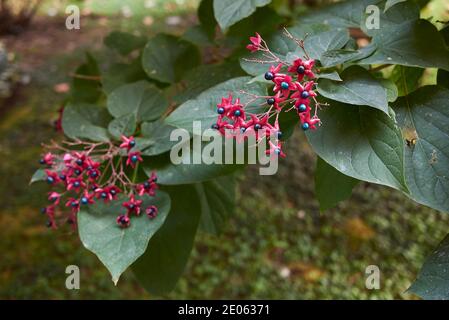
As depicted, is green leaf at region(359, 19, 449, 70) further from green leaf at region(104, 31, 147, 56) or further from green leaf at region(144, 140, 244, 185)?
green leaf at region(104, 31, 147, 56)

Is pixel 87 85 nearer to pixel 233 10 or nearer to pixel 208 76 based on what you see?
pixel 208 76

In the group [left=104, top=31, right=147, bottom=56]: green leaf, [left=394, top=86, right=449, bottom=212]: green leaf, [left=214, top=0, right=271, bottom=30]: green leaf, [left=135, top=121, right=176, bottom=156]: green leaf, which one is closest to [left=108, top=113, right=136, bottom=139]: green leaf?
[left=135, top=121, right=176, bottom=156]: green leaf

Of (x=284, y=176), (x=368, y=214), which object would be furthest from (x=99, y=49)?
(x=368, y=214)

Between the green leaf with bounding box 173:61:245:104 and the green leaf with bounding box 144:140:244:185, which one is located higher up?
the green leaf with bounding box 173:61:245:104

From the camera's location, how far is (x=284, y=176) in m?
2.05

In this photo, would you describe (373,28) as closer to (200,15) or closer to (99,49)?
(200,15)

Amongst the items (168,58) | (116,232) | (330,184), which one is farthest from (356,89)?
(168,58)

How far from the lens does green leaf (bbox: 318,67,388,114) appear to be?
0.66 metres

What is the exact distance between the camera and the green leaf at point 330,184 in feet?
A: 2.64

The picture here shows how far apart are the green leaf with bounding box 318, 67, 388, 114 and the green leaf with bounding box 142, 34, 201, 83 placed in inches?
19.7

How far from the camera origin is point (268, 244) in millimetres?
1798

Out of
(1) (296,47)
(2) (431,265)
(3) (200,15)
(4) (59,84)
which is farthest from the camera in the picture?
(4) (59,84)

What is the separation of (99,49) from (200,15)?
75.4 inches

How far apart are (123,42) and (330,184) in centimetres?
71
